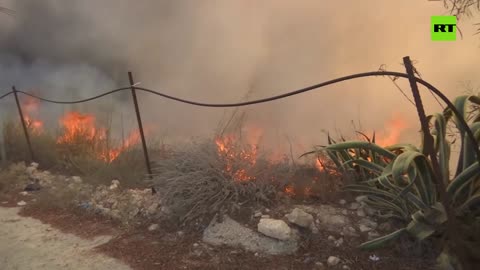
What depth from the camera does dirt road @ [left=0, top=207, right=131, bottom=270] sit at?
152 inches

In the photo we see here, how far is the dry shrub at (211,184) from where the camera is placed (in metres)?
4.21

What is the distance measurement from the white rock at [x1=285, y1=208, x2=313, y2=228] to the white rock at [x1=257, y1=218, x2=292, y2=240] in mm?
82

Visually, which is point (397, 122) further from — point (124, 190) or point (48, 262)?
point (48, 262)

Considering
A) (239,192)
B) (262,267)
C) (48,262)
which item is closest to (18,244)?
(48,262)

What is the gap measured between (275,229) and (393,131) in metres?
3.52

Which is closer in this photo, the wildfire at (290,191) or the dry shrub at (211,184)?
the dry shrub at (211,184)

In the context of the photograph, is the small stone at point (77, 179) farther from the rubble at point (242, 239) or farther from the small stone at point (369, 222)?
the small stone at point (369, 222)

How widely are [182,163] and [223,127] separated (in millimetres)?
875

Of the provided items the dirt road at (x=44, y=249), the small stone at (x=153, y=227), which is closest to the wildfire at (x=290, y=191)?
the small stone at (x=153, y=227)

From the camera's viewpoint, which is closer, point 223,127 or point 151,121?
point 223,127


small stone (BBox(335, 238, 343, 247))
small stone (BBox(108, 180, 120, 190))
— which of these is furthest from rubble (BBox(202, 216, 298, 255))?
small stone (BBox(108, 180, 120, 190))

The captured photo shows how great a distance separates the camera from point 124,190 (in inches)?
222

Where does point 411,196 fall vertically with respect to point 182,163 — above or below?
below

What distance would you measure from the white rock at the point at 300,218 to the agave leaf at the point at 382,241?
52cm
